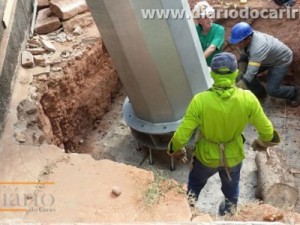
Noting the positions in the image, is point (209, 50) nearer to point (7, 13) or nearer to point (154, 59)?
point (154, 59)

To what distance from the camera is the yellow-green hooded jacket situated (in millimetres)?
A: 4684

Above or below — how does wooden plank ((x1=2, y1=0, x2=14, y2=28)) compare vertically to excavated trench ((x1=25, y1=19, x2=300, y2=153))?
above

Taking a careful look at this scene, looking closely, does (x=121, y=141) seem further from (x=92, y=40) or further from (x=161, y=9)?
(x=161, y=9)

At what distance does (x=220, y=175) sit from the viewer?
5.45 meters

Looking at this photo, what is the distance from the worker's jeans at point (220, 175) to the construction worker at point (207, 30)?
Answer: 1.90 meters

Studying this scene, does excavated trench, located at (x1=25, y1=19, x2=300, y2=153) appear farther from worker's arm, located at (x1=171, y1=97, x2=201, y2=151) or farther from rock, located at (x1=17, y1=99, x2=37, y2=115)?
worker's arm, located at (x1=171, y1=97, x2=201, y2=151)

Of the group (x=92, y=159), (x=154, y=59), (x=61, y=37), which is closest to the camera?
(x=92, y=159)

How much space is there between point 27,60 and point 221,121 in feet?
10.2

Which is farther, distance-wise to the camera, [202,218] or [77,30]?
[77,30]

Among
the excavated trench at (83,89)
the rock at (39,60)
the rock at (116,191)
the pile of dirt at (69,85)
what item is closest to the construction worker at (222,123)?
the rock at (116,191)

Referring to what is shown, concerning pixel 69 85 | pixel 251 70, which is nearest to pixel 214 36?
pixel 251 70

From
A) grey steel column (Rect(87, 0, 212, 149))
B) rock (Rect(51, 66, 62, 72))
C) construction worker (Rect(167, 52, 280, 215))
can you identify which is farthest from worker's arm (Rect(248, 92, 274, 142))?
rock (Rect(51, 66, 62, 72))

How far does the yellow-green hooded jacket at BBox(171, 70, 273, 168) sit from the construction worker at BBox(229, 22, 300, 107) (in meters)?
2.02

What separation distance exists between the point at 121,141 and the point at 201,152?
234 cm
